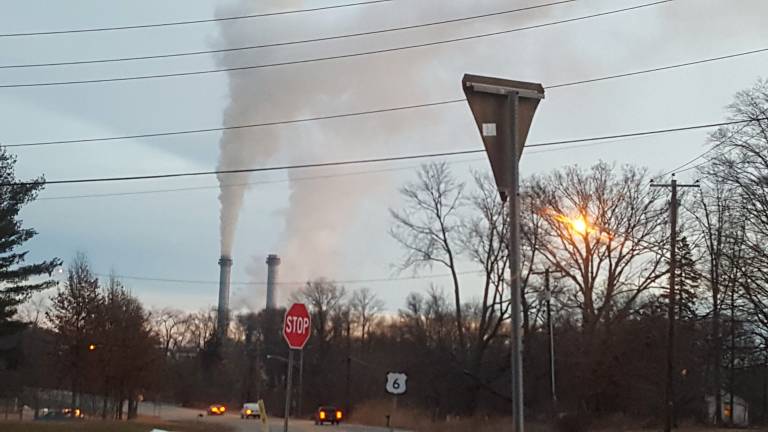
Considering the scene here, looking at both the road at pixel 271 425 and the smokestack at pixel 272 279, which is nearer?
the road at pixel 271 425

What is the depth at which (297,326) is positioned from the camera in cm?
1080

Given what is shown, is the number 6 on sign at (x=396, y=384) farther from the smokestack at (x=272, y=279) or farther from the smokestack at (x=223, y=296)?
the smokestack at (x=272, y=279)

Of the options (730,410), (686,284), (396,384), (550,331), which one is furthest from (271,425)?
(396,384)

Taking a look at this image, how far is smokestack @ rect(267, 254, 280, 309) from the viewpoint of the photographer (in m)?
97.0

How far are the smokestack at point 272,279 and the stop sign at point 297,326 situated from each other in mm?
86706

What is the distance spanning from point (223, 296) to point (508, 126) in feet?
300

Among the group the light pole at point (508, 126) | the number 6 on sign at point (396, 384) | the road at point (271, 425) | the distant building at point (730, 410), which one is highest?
the light pole at point (508, 126)

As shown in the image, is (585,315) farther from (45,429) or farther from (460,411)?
(45,429)

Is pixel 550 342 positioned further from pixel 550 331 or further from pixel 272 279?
pixel 272 279

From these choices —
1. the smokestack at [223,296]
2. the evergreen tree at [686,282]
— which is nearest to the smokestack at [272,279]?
the smokestack at [223,296]

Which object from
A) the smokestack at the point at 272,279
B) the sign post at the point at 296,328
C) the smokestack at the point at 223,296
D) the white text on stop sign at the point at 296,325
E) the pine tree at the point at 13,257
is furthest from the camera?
the smokestack at the point at 272,279

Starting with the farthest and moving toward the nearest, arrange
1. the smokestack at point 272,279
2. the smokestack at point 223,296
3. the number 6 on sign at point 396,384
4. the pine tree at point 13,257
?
the smokestack at point 272,279, the smokestack at point 223,296, the pine tree at point 13,257, the number 6 on sign at point 396,384

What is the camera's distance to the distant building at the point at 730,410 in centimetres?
6337

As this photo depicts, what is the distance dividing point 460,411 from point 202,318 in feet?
194
